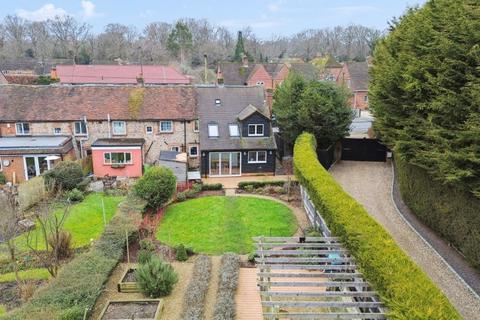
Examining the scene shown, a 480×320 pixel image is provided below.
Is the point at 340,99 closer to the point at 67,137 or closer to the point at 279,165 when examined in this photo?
the point at 279,165

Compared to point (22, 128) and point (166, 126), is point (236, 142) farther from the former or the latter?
point (22, 128)

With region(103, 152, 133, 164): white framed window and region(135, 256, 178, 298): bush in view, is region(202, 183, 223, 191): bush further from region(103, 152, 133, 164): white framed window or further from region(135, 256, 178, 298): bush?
region(135, 256, 178, 298): bush

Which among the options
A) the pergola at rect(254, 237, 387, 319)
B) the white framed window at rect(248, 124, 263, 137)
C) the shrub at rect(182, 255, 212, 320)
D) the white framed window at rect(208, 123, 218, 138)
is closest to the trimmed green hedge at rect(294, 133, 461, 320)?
the pergola at rect(254, 237, 387, 319)

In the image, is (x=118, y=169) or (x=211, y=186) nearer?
(x=211, y=186)

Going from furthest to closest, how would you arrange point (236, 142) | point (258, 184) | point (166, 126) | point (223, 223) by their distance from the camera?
1. point (166, 126)
2. point (236, 142)
3. point (258, 184)
4. point (223, 223)

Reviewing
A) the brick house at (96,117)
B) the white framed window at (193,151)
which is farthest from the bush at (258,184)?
the white framed window at (193,151)

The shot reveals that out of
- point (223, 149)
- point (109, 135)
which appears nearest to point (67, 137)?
point (109, 135)

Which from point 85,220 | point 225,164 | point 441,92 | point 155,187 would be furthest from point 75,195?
point 441,92
